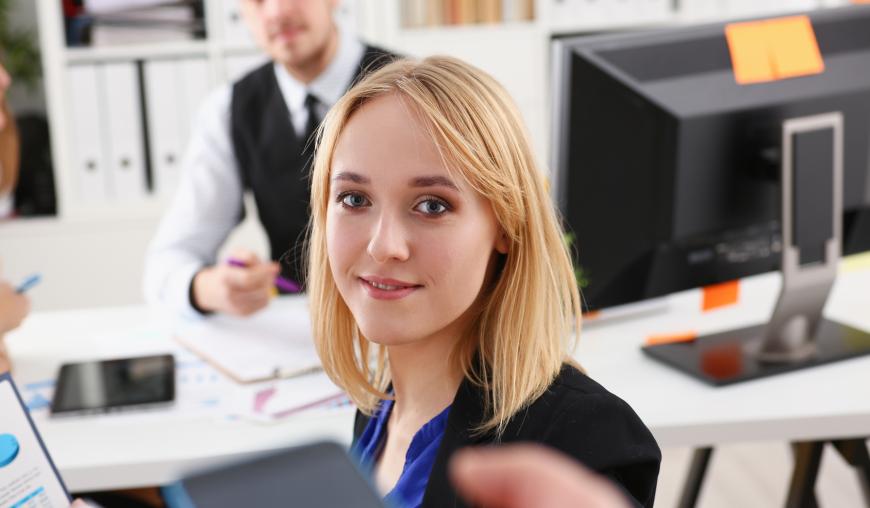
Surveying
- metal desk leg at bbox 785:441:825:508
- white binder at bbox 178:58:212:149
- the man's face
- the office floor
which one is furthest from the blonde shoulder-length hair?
white binder at bbox 178:58:212:149

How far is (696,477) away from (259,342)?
0.94m

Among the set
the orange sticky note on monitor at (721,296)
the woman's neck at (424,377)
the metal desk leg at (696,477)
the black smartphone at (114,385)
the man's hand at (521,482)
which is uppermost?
the man's hand at (521,482)

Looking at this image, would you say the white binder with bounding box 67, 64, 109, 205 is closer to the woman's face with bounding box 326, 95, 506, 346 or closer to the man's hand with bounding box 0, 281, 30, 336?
the man's hand with bounding box 0, 281, 30, 336

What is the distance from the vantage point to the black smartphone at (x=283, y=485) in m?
0.31

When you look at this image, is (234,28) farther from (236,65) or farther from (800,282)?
(800,282)

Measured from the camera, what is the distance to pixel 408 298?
0.89 metres

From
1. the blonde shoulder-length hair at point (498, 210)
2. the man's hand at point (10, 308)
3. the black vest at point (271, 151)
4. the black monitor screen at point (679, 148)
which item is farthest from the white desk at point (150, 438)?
the black vest at point (271, 151)

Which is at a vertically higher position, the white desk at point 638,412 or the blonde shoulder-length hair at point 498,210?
the blonde shoulder-length hair at point 498,210

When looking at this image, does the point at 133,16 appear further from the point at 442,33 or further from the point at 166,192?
the point at 442,33

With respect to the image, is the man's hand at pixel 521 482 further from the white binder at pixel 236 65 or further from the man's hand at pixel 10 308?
the white binder at pixel 236 65

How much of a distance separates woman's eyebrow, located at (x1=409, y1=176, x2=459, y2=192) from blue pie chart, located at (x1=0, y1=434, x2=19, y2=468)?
40 cm

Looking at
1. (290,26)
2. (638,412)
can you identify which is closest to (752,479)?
(638,412)

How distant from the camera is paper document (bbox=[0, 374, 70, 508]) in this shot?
78 cm

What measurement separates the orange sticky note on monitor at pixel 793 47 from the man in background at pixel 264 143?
2.64 feet
